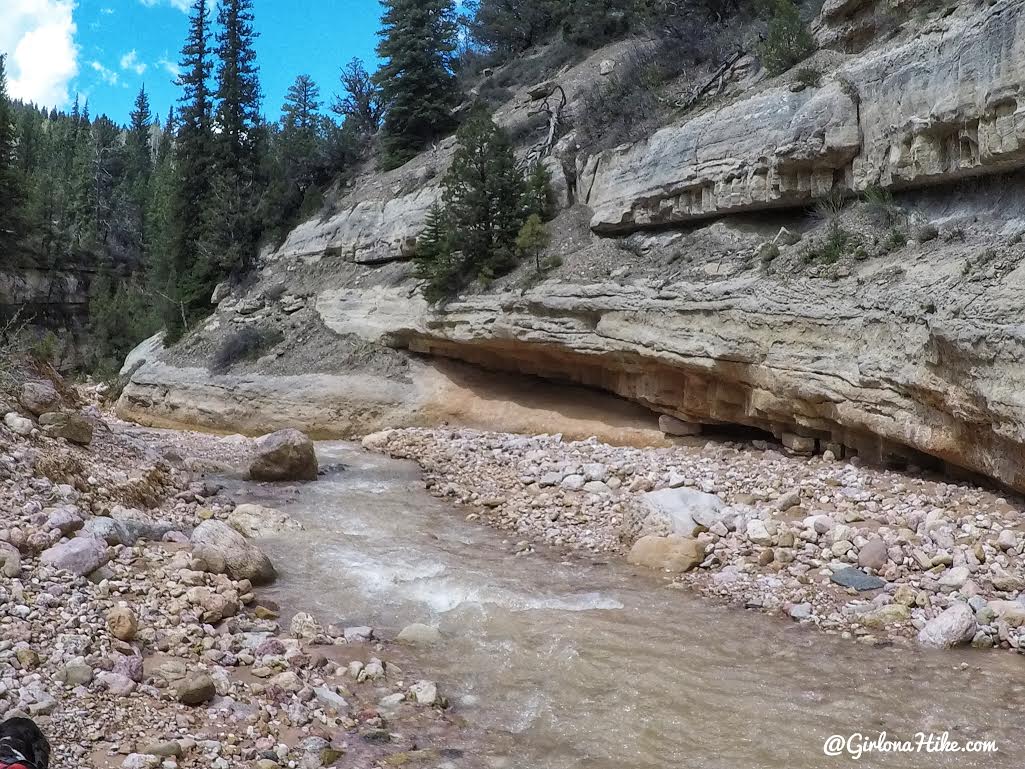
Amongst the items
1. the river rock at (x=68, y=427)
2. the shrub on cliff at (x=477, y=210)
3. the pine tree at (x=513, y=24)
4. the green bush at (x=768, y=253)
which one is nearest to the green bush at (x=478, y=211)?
the shrub on cliff at (x=477, y=210)

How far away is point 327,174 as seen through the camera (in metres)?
30.8

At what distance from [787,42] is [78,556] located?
53.4 ft

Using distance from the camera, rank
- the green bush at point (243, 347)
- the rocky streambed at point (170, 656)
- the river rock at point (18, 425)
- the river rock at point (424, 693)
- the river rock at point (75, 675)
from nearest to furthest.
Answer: the rocky streambed at point (170, 656) → the river rock at point (75, 675) → the river rock at point (424, 693) → the river rock at point (18, 425) → the green bush at point (243, 347)

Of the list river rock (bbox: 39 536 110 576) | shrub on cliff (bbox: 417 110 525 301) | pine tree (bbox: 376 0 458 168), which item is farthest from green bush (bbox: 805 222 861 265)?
pine tree (bbox: 376 0 458 168)

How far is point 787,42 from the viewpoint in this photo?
51.3ft

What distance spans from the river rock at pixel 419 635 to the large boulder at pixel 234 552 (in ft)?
6.08

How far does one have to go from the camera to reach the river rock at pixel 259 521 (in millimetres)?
9359

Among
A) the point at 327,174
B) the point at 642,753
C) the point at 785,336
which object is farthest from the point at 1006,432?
the point at 327,174

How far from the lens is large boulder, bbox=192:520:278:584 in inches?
281

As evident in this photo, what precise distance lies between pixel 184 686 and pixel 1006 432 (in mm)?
8244

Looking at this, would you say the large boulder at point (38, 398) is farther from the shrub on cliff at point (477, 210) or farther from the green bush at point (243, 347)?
the green bush at point (243, 347)

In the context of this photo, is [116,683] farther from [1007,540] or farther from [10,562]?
[1007,540]

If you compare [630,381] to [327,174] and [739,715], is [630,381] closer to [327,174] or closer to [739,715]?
[739,715]

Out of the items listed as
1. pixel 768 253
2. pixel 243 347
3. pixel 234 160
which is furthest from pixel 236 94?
pixel 768 253
